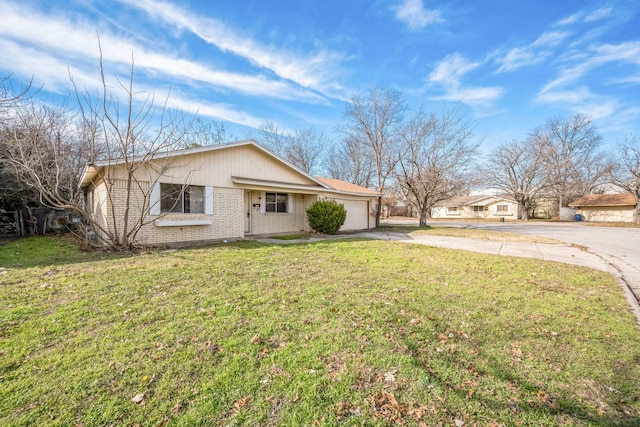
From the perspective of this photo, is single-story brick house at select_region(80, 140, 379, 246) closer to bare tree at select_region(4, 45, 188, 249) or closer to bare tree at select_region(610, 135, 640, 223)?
bare tree at select_region(4, 45, 188, 249)

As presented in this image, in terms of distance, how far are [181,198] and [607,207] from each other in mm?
45419

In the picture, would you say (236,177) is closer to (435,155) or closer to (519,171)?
(435,155)

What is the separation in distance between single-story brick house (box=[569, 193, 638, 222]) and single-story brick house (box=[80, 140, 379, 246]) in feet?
124

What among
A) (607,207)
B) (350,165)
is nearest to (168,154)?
(350,165)

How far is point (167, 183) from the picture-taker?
9258 millimetres

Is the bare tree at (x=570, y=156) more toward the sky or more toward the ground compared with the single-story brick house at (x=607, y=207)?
more toward the sky

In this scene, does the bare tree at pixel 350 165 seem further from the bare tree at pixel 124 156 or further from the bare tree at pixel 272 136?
the bare tree at pixel 124 156

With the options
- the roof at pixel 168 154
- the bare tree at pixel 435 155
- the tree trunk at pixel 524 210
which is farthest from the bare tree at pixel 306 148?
the tree trunk at pixel 524 210

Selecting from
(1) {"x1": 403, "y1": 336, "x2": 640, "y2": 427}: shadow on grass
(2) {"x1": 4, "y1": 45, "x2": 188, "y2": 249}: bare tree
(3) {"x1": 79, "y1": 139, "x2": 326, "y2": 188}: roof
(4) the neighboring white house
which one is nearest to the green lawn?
(1) {"x1": 403, "y1": 336, "x2": 640, "y2": 427}: shadow on grass

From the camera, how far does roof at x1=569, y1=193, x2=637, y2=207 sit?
31109 millimetres

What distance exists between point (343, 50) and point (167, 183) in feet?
32.5

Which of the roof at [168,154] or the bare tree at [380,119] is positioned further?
the bare tree at [380,119]

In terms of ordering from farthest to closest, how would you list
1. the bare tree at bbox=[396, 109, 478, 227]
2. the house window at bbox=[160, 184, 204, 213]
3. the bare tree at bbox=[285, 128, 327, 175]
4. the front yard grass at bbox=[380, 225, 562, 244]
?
the bare tree at bbox=[285, 128, 327, 175]
the bare tree at bbox=[396, 109, 478, 227]
the front yard grass at bbox=[380, 225, 562, 244]
the house window at bbox=[160, 184, 204, 213]

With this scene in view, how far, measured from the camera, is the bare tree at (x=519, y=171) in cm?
3259
